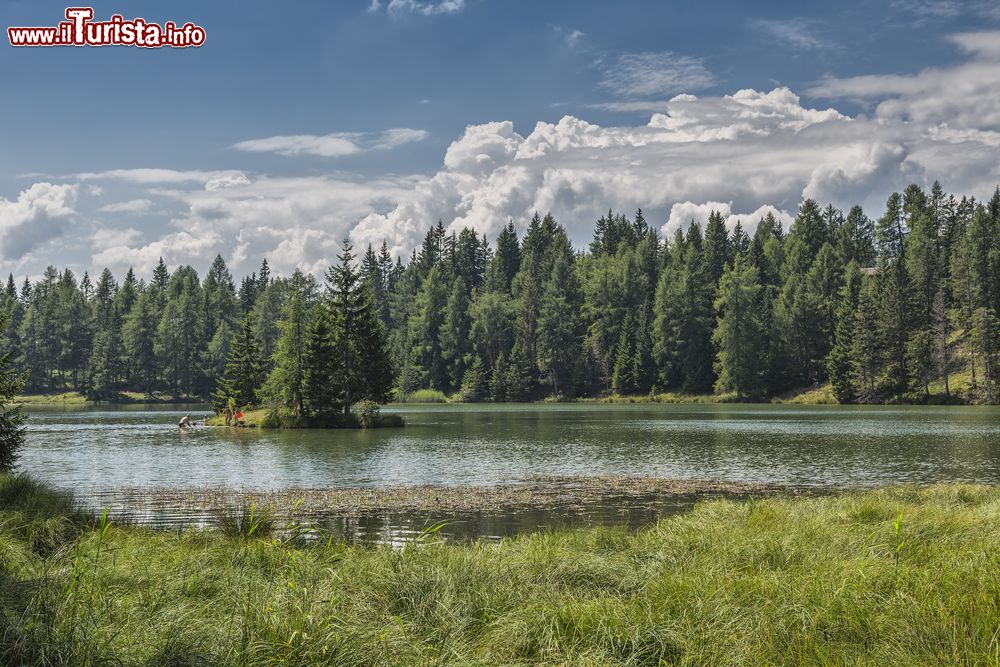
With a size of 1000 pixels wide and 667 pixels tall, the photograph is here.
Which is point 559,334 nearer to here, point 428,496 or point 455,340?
point 455,340

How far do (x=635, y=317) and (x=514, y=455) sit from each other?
91.0 metres

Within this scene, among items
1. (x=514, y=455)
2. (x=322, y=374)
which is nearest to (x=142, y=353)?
(x=322, y=374)

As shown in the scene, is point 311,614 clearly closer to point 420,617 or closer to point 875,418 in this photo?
point 420,617

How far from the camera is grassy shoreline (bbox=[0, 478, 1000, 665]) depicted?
625cm

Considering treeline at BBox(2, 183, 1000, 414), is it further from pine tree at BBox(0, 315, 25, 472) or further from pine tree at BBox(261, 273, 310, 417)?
pine tree at BBox(0, 315, 25, 472)

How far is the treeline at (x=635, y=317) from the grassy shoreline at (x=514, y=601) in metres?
59.0

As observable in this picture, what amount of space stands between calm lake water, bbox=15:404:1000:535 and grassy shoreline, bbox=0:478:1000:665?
281 inches

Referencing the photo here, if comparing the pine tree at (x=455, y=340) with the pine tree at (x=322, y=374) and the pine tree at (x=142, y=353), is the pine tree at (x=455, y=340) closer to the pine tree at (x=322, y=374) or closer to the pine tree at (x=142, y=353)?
the pine tree at (x=142, y=353)

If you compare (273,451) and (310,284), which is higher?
(310,284)

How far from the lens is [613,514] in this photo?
18.9 meters

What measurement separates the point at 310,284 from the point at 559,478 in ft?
390

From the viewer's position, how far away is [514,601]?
818cm

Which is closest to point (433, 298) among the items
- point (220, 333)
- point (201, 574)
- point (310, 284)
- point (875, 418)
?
point (310, 284)

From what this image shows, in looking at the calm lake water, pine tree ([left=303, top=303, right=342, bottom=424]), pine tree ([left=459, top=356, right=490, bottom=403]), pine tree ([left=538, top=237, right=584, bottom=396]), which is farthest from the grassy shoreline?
pine tree ([left=459, top=356, right=490, bottom=403])
